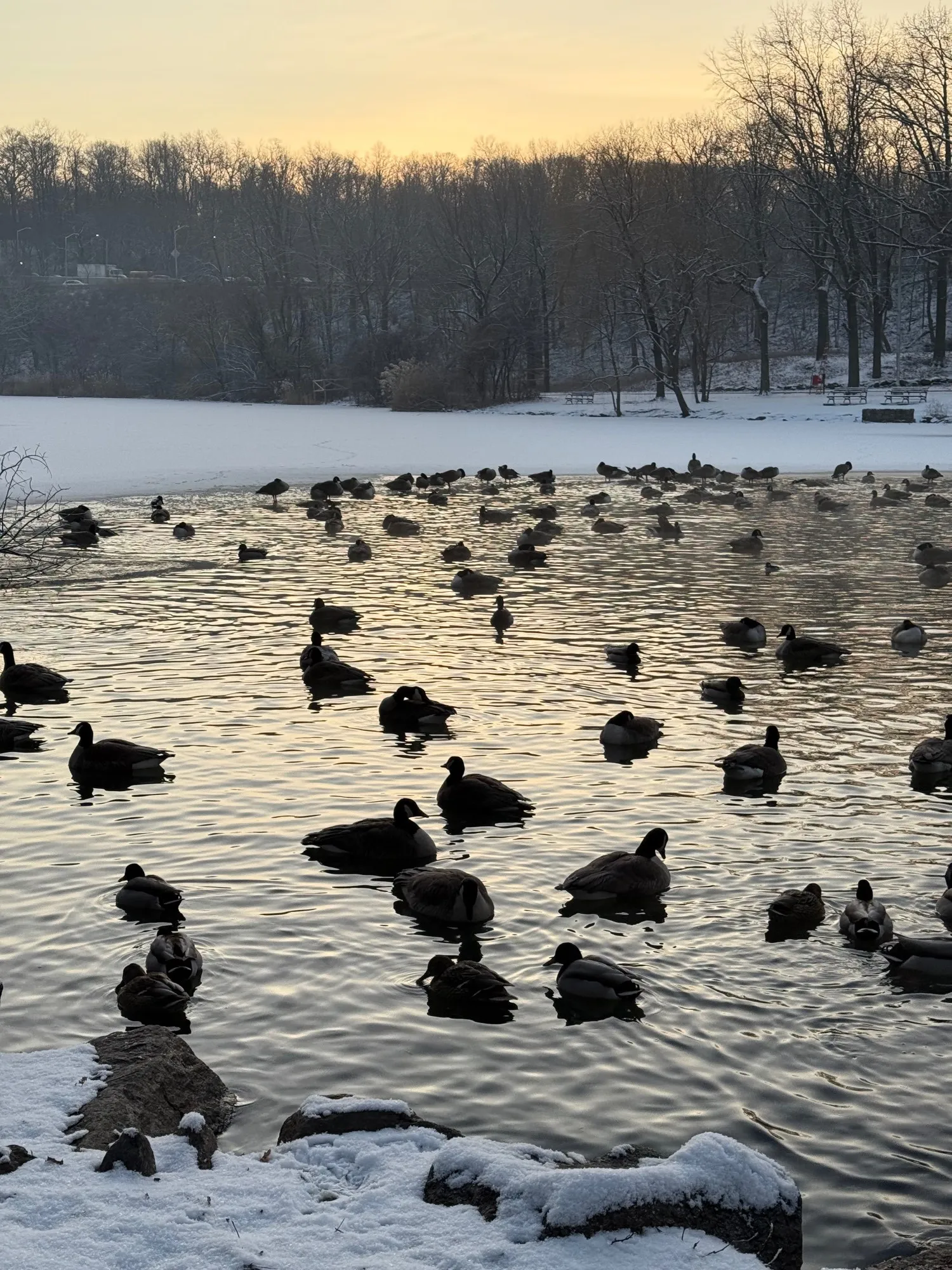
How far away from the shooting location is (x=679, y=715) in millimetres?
14578

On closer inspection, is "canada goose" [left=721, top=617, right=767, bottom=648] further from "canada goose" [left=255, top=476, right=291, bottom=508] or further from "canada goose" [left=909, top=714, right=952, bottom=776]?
"canada goose" [left=255, top=476, right=291, bottom=508]

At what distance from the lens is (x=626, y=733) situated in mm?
13000

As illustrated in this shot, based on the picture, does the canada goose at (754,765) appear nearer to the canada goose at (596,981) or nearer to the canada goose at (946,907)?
the canada goose at (946,907)

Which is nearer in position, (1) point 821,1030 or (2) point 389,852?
(1) point 821,1030

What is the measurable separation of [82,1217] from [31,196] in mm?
188061

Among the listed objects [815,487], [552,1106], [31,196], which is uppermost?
[31,196]

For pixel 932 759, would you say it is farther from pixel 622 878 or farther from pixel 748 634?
pixel 748 634

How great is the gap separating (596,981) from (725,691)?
7435mm

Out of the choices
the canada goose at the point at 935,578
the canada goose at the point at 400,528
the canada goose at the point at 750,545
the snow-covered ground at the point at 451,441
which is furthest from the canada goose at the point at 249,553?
the snow-covered ground at the point at 451,441

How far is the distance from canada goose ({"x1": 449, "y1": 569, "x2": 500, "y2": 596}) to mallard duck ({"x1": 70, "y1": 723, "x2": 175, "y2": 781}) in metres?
10.1

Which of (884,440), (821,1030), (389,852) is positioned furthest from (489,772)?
(884,440)

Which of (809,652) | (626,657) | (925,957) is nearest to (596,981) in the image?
(925,957)

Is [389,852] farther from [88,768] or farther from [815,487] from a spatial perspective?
[815,487]

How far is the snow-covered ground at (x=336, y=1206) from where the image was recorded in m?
5.03
